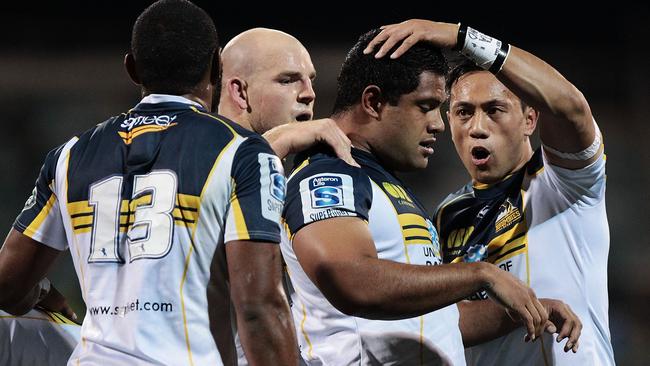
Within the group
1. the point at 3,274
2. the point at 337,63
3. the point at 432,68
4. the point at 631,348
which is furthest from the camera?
the point at 337,63

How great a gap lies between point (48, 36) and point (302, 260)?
9.40 metres

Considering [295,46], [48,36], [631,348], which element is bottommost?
[631,348]

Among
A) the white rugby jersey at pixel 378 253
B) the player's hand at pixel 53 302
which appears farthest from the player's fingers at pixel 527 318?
the player's hand at pixel 53 302

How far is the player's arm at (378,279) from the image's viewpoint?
299 centimetres

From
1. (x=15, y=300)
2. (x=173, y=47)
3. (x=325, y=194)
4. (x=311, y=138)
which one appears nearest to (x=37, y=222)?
(x=15, y=300)

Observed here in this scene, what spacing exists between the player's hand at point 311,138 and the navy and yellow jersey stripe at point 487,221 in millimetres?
939

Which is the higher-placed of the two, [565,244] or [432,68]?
[432,68]

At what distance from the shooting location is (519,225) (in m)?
4.16

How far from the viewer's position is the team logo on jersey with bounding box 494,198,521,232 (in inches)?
165

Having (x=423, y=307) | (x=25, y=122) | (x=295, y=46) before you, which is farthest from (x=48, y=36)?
(x=423, y=307)

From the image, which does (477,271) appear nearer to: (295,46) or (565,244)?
(565,244)

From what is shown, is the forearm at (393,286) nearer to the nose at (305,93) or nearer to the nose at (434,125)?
the nose at (434,125)

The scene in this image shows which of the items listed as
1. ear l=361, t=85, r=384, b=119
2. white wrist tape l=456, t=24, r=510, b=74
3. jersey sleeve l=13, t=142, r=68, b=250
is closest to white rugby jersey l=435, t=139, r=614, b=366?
white wrist tape l=456, t=24, r=510, b=74

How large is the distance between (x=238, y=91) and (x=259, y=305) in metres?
2.05
